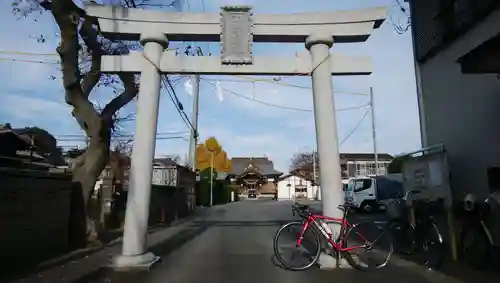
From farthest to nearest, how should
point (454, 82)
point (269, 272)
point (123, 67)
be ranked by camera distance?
point (454, 82) → point (123, 67) → point (269, 272)

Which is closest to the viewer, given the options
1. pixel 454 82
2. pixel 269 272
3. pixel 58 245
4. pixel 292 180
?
pixel 269 272

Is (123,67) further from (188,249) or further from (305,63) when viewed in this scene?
(188,249)

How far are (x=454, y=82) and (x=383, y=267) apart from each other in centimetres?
456

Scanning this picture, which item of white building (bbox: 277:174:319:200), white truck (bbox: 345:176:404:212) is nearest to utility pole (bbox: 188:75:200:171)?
white truck (bbox: 345:176:404:212)

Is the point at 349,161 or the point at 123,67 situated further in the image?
the point at 349,161

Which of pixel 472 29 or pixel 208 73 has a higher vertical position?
pixel 472 29

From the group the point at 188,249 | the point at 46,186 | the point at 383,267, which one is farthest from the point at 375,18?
the point at 46,186

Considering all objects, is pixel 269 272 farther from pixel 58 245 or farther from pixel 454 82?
pixel 454 82

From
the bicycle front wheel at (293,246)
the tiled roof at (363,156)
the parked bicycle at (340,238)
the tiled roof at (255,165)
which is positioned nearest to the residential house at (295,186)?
the tiled roof at (255,165)

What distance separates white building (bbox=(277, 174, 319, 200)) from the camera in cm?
5444

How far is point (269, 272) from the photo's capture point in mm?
6324

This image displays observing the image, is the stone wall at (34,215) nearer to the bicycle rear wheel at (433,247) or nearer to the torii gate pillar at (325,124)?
the torii gate pillar at (325,124)

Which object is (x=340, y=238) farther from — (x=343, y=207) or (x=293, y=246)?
(x=293, y=246)

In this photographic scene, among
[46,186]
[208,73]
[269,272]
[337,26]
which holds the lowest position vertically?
[269,272]
